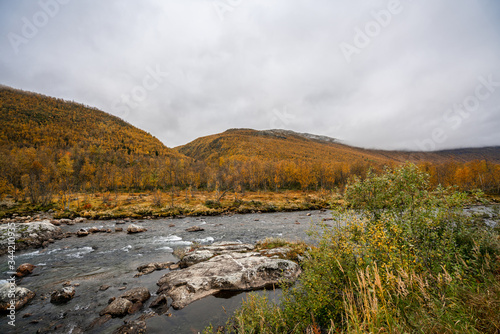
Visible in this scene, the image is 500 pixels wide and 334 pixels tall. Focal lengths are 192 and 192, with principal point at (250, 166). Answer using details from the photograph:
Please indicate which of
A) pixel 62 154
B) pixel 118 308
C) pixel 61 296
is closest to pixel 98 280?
pixel 61 296

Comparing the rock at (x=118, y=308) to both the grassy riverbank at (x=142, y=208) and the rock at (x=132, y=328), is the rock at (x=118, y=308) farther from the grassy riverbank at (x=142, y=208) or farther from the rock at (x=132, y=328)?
the grassy riverbank at (x=142, y=208)

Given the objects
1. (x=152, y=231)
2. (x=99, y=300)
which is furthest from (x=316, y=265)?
(x=152, y=231)

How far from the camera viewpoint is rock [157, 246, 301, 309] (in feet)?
43.7

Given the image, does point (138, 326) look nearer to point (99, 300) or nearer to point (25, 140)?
point (99, 300)

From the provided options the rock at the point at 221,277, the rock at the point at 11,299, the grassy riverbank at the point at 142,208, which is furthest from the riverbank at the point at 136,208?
the rock at the point at 11,299

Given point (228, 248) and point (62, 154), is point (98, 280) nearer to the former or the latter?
point (228, 248)

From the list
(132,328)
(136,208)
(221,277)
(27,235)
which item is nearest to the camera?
(132,328)

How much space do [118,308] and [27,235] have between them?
84.5 feet

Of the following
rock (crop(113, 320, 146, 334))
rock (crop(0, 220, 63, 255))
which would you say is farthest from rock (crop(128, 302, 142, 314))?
rock (crop(0, 220, 63, 255))

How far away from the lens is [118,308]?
11664 mm

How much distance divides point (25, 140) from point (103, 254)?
181m

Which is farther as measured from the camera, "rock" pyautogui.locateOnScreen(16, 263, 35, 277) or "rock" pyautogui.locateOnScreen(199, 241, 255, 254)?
"rock" pyautogui.locateOnScreen(199, 241, 255, 254)

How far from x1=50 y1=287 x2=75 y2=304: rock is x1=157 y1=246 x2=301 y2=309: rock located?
18.4 feet

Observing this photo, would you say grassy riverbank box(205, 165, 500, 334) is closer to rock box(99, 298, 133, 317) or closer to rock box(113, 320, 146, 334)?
rock box(113, 320, 146, 334)
